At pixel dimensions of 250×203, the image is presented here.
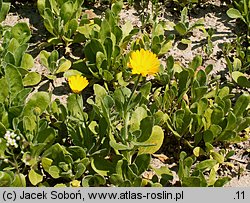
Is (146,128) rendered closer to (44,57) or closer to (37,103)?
(37,103)

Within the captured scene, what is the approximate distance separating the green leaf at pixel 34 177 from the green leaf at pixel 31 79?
92cm

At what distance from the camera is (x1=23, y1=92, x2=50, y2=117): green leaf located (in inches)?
171

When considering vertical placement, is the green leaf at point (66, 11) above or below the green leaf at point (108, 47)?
above

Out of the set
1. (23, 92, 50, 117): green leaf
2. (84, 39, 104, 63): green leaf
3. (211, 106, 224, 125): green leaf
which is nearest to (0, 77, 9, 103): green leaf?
(23, 92, 50, 117): green leaf

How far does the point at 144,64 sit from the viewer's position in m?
4.05

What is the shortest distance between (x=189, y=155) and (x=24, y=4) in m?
2.34

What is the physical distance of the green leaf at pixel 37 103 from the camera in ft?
14.3

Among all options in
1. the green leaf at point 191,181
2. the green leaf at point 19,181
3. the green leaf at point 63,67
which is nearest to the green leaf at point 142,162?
the green leaf at point 191,181

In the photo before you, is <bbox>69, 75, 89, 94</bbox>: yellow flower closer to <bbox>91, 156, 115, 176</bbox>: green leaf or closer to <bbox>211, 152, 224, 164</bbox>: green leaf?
<bbox>91, 156, 115, 176</bbox>: green leaf

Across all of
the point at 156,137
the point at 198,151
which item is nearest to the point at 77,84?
the point at 156,137

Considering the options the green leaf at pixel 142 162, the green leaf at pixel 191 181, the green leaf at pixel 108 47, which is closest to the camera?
the green leaf at pixel 191 181

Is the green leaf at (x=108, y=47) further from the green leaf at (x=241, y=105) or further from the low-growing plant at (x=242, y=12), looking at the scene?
the low-growing plant at (x=242, y=12)

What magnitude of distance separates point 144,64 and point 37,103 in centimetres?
90
